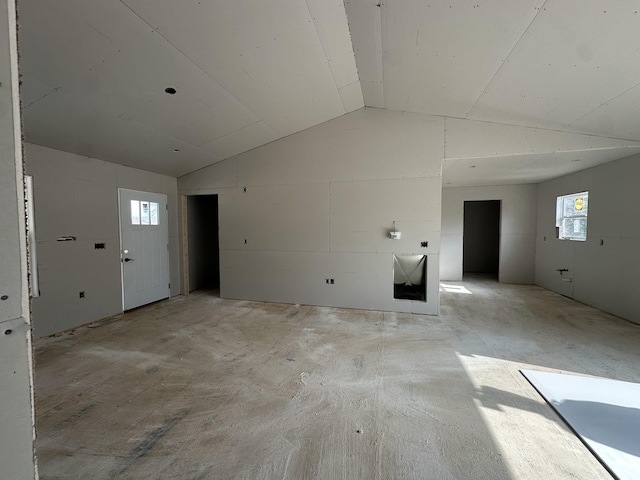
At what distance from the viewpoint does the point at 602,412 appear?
2072 mm

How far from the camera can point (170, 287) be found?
555cm

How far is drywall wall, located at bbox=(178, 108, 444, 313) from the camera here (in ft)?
14.2

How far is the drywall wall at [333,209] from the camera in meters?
4.34

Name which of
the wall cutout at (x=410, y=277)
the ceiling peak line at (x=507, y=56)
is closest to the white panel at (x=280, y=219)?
the wall cutout at (x=410, y=277)

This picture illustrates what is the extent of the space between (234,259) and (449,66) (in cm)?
442

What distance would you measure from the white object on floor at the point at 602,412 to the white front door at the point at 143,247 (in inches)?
218

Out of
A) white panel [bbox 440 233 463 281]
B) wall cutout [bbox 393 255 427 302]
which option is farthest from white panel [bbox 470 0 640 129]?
white panel [bbox 440 233 463 281]

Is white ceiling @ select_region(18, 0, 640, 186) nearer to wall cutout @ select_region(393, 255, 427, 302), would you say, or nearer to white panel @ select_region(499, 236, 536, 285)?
wall cutout @ select_region(393, 255, 427, 302)

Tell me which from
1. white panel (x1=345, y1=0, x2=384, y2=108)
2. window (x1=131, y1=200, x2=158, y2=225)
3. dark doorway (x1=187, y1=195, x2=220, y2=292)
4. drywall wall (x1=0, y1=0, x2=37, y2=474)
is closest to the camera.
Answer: drywall wall (x1=0, y1=0, x2=37, y2=474)

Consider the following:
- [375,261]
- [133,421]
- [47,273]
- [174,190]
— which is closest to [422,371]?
[375,261]

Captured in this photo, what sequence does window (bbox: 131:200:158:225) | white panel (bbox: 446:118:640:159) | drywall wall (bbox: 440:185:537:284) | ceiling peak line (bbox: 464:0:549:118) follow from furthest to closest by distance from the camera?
drywall wall (bbox: 440:185:537:284) → window (bbox: 131:200:158:225) → white panel (bbox: 446:118:640:159) → ceiling peak line (bbox: 464:0:549:118)

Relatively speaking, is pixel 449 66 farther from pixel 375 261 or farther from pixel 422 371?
pixel 422 371

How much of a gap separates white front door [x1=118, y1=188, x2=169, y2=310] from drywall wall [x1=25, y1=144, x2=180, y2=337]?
131mm

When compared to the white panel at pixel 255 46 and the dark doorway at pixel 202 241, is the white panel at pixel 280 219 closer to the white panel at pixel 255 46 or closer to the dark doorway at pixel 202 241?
the dark doorway at pixel 202 241
